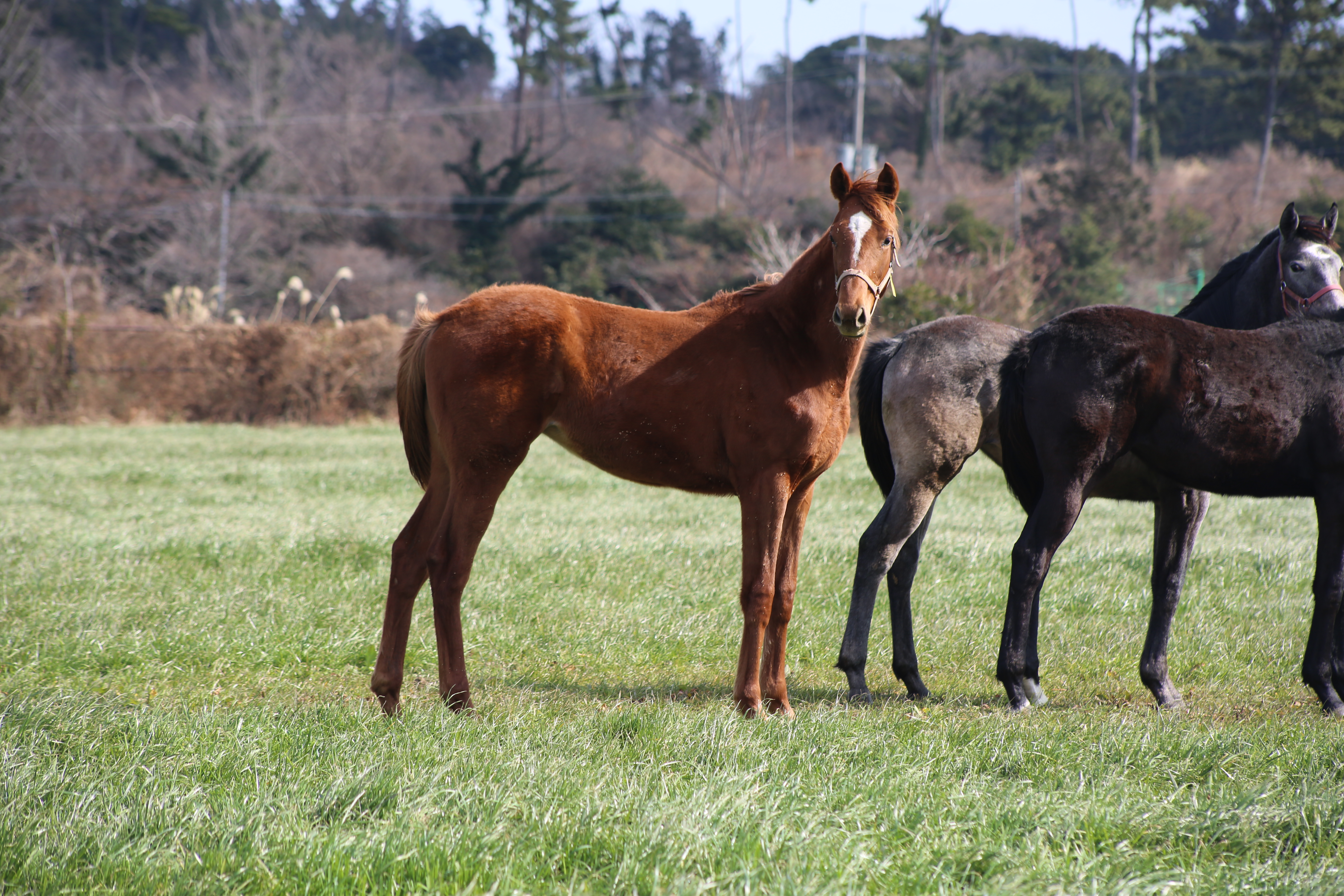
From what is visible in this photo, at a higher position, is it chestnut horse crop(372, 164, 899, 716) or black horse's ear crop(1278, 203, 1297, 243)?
black horse's ear crop(1278, 203, 1297, 243)

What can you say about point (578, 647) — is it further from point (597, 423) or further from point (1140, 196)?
point (1140, 196)

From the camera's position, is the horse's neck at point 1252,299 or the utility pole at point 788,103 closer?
the horse's neck at point 1252,299

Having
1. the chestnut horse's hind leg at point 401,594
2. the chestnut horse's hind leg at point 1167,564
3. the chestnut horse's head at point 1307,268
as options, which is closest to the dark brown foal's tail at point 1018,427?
the chestnut horse's hind leg at point 1167,564

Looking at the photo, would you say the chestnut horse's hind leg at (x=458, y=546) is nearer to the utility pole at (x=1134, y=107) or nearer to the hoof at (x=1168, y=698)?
the hoof at (x=1168, y=698)

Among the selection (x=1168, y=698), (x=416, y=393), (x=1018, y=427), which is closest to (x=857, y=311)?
(x=1018, y=427)

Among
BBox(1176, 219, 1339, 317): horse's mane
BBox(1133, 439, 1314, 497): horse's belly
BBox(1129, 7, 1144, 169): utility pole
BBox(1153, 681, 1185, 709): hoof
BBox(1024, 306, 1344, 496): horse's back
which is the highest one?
BBox(1129, 7, 1144, 169): utility pole

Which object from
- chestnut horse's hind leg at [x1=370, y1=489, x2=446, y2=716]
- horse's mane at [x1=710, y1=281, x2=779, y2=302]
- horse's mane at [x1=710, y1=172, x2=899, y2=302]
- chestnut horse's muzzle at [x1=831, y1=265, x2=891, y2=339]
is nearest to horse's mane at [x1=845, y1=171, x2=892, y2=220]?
horse's mane at [x1=710, y1=172, x2=899, y2=302]

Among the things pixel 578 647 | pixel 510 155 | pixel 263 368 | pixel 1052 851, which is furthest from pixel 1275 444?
pixel 510 155

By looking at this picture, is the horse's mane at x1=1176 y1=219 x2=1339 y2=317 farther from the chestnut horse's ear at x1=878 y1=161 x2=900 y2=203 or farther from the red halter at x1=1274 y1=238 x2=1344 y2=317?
the chestnut horse's ear at x1=878 y1=161 x2=900 y2=203

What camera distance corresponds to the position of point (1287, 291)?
17.4 feet

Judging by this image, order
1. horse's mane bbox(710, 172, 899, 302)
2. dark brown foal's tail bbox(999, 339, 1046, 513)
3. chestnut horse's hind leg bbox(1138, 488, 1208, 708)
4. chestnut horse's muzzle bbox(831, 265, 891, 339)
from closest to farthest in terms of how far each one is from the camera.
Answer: chestnut horse's muzzle bbox(831, 265, 891, 339) < horse's mane bbox(710, 172, 899, 302) < dark brown foal's tail bbox(999, 339, 1046, 513) < chestnut horse's hind leg bbox(1138, 488, 1208, 708)

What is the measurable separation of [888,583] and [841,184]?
6.75 ft

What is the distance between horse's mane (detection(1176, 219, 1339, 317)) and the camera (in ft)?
17.7

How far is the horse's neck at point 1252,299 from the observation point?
17.8 feet
